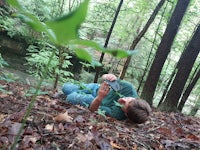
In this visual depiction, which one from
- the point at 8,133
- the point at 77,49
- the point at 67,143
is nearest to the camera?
the point at 77,49

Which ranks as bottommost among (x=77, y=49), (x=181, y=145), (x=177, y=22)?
(x=181, y=145)

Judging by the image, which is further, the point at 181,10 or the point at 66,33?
the point at 181,10

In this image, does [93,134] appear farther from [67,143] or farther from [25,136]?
[25,136]

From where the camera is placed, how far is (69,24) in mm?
697

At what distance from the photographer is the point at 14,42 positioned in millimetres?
13492

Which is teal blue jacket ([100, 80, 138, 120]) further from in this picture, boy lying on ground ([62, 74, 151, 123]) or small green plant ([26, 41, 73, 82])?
small green plant ([26, 41, 73, 82])

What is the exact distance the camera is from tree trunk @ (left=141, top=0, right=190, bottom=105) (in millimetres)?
6777

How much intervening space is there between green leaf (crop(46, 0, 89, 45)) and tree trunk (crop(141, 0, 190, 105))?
6.44 m

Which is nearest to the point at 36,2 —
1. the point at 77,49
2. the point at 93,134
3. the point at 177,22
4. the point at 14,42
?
the point at 14,42

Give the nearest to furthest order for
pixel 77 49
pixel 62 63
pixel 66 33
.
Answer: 1. pixel 66 33
2. pixel 77 49
3. pixel 62 63

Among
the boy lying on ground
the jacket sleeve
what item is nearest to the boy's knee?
the boy lying on ground

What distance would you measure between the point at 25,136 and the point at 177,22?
5643 mm

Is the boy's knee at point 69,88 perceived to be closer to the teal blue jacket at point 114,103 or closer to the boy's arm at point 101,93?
the teal blue jacket at point 114,103

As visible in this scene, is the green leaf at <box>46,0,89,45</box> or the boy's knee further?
the boy's knee
